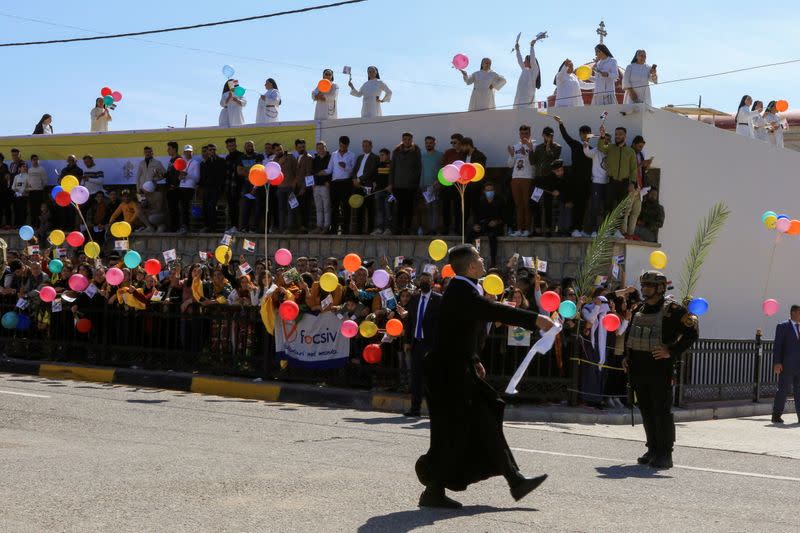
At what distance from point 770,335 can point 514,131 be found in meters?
7.92

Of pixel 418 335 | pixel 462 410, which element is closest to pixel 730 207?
pixel 418 335

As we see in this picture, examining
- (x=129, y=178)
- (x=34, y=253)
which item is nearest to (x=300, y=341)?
(x=34, y=253)

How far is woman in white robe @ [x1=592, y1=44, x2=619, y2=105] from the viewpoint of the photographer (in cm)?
2077

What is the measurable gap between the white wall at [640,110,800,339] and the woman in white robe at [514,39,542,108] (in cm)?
252

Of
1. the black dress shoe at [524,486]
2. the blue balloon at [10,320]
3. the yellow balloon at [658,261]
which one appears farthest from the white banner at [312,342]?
the black dress shoe at [524,486]

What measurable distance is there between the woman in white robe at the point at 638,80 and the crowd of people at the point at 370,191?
5.32 ft

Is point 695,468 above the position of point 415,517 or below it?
below

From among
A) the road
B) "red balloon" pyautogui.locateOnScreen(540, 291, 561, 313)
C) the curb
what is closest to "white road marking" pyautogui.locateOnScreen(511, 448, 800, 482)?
the road

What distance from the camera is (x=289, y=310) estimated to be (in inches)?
632

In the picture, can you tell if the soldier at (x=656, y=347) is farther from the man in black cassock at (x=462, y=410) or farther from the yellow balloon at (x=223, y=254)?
the yellow balloon at (x=223, y=254)

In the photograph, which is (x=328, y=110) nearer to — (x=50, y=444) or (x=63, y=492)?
(x=50, y=444)

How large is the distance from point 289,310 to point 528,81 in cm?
768

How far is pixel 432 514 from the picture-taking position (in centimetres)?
750

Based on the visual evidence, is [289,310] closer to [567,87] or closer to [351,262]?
[351,262]
